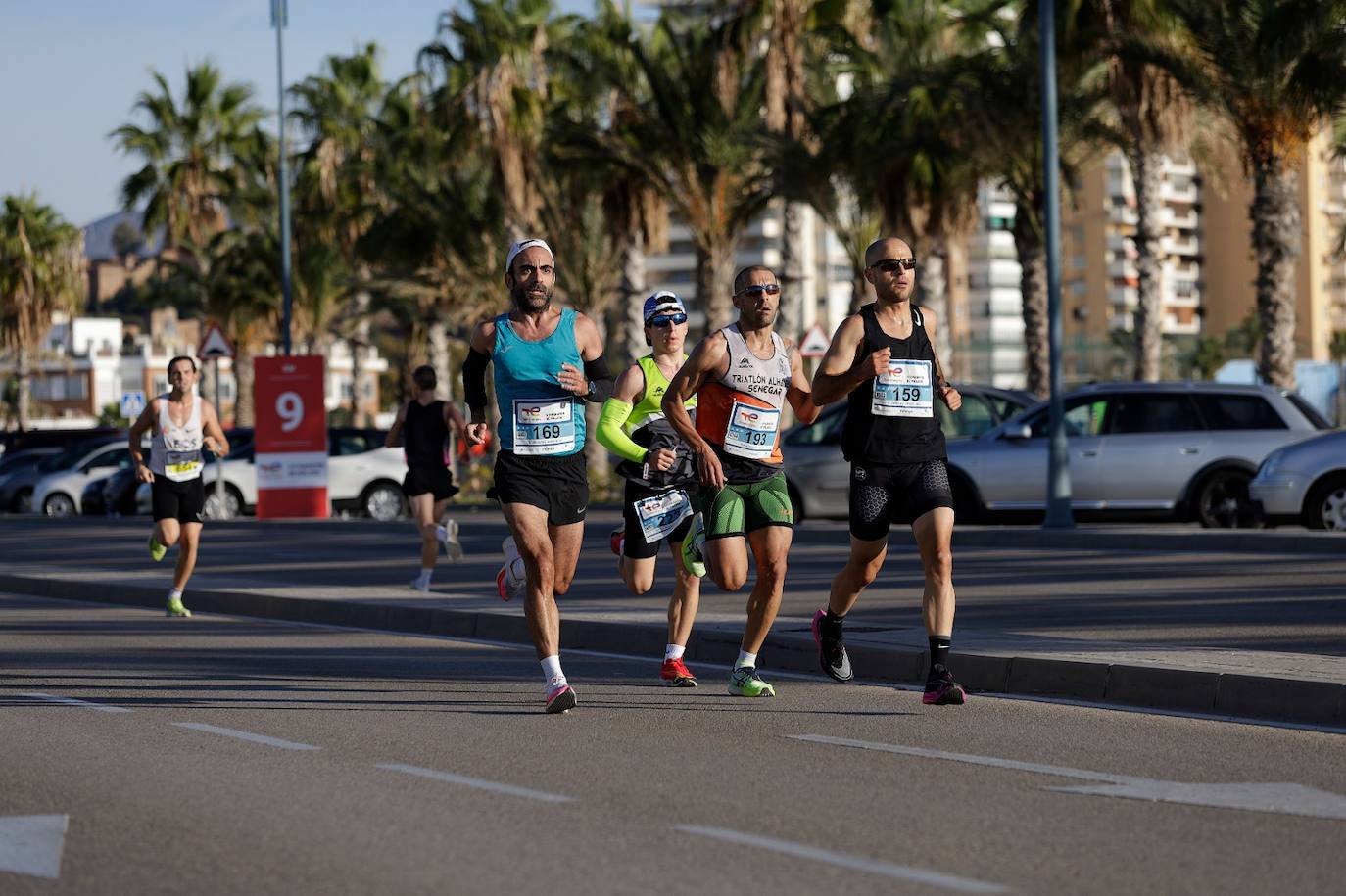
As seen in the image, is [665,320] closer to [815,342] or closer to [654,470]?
[654,470]

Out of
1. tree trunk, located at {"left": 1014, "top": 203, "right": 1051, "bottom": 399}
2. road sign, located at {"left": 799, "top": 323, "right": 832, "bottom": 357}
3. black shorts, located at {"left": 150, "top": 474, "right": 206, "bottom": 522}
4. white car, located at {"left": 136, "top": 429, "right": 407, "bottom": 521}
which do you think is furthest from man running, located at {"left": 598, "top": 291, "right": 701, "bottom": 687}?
tree trunk, located at {"left": 1014, "top": 203, "right": 1051, "bottom": 399}

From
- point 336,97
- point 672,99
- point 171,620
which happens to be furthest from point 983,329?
point 171,620

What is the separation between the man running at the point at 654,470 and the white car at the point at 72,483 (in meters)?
30.5

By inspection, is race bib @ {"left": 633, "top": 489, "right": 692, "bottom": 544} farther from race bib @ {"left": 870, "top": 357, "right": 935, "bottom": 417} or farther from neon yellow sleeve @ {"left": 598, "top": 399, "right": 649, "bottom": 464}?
race bib @ {"left": 870, "top": 357, "right": 935, "bottom": 417}

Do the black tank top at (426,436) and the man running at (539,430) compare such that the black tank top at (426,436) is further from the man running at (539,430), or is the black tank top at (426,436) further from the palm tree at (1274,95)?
the palm tree at (1274,95)

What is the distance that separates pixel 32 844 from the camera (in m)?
6.64

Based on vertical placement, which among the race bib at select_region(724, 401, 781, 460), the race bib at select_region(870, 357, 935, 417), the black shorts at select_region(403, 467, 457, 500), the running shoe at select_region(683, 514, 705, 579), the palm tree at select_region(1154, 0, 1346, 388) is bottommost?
the running shoe at select_region(683, 514, 705, 579)

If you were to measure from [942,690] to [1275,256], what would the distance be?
68.4ft

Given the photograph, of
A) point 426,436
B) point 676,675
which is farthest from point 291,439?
point 676,675

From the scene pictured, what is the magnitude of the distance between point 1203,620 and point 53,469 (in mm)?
31631

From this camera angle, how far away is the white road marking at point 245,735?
8.77m

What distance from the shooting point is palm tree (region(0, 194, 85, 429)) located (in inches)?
2616

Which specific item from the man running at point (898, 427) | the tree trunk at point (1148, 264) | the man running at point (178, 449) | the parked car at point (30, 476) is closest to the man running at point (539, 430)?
the man running at point (898, 427)

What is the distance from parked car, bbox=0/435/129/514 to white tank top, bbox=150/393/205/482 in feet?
86.4
